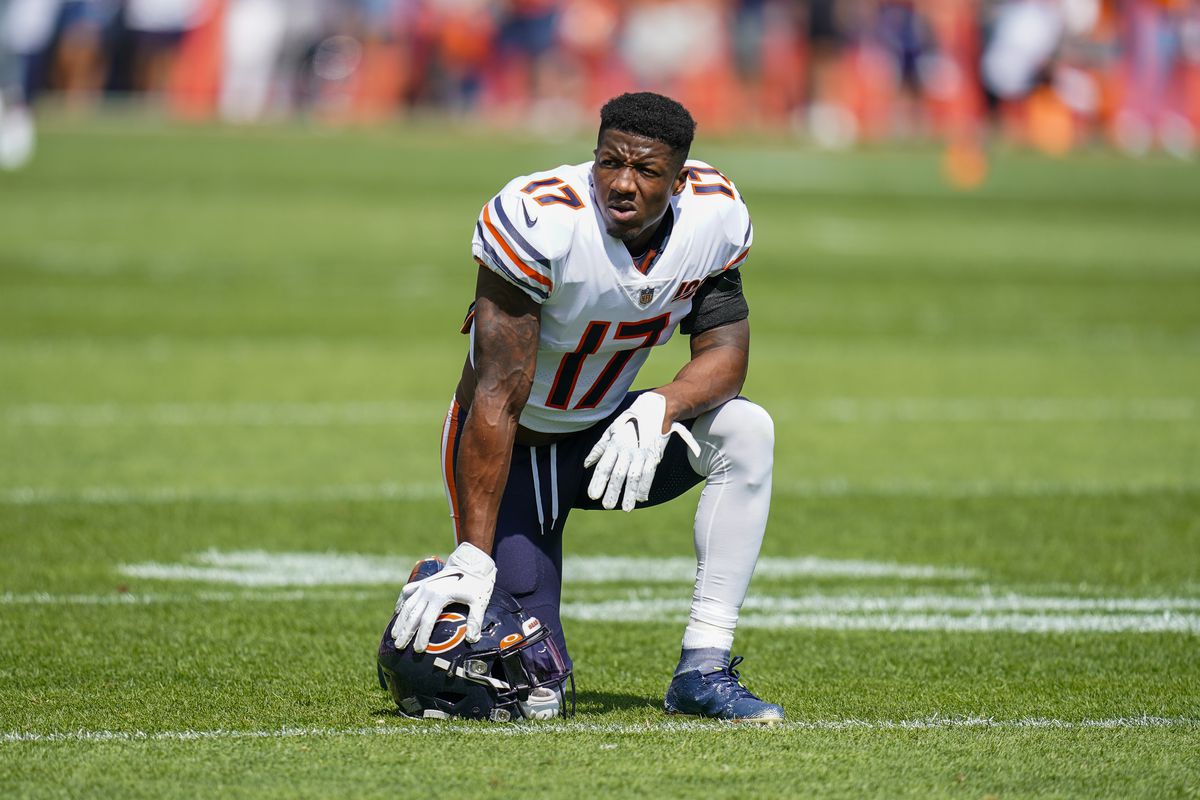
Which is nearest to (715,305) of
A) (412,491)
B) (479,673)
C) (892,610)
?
(479,673)

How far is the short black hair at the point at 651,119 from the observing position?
4469mm

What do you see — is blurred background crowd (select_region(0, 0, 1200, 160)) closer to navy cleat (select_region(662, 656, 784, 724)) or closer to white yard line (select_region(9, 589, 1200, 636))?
white yard line (select_region(9, 589, 1200, 636))

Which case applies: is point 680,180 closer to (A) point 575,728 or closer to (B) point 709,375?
(B) point 709,375

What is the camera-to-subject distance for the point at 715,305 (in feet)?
15.8

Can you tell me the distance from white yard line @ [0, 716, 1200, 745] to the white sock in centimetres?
31

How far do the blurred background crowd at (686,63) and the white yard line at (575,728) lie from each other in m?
25.9

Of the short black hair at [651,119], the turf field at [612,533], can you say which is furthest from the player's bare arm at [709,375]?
the turf field at [612,533]

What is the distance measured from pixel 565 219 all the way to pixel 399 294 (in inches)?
450

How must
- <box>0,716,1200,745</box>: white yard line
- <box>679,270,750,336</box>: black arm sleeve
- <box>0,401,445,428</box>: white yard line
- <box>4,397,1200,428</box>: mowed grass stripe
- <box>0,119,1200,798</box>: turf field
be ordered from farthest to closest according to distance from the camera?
<box>4,397,1200,428</box>: mowed grass stripe
<box>0,401,445,428</box>: white yard line
<box>679,270,750,336</box>: black arm sleeve
<box>0,716,1200,745</box>: white yard line
<box>0,119,1200,798</box>: turf field

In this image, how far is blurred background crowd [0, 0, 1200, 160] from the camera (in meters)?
29.3

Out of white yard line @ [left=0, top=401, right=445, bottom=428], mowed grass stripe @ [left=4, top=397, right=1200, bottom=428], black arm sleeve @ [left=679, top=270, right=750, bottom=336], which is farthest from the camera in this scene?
mowed grass stripe @ [left=4, top=397, right=1200, bottom=428]

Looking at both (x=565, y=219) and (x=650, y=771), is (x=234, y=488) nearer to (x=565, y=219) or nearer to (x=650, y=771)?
(x=565, y=219)

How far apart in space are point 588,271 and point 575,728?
1.08 meters

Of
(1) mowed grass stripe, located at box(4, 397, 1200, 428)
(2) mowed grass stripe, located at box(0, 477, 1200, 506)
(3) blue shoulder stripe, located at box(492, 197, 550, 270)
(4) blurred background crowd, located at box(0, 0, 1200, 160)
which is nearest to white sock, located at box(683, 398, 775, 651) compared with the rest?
(3) blue shoulder stripe, located at box(492, 197, 550, 270)
